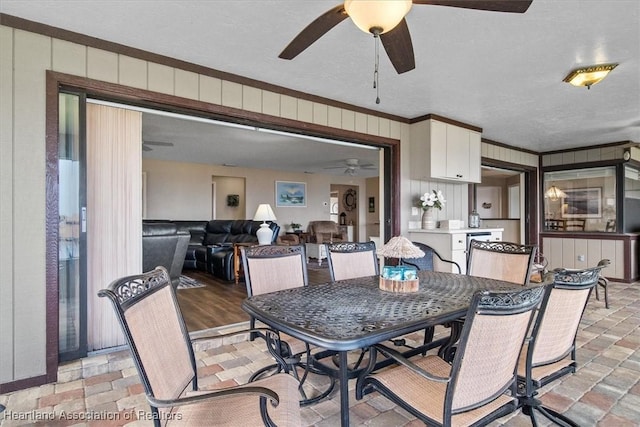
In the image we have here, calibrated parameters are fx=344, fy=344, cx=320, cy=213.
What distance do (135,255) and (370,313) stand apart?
214 centimetres

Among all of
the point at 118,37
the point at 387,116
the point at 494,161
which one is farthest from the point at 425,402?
the point at 494,161

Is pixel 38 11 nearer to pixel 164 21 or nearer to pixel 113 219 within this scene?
pixel 164 21

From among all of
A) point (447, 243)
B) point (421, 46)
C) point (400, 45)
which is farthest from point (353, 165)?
point (400, 45)

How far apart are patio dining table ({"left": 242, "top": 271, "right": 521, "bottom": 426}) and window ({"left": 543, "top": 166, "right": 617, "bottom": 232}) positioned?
5.47 m

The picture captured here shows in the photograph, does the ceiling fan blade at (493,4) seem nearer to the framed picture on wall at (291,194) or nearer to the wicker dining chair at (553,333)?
the wicker dining chair at (553,333)

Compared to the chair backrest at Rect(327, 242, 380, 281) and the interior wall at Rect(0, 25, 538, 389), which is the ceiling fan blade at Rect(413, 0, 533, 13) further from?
the interior wall at Rect(0, 25, 538, 389)

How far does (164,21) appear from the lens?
2240mm

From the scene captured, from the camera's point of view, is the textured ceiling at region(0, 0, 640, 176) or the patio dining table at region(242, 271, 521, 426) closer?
the patio dining table at region(242, 271, 521, 426)

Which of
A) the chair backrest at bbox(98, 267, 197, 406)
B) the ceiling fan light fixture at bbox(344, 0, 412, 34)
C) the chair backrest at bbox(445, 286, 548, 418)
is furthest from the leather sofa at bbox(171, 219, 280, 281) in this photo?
the chair backrest at bbox(445, 286, 548, 418)

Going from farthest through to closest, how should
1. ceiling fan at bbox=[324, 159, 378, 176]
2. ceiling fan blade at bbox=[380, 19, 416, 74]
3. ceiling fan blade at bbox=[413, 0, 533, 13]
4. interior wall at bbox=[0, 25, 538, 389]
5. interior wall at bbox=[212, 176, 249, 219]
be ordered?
interior wall at bbox=[212, 176, 249, 219], ceiling fan at bbox=[324, 159, 378, 176], interior wall at bbox=[0, 25, 538, 389], ceiling fan blade at bbox=[380, 19, 416, 74], ceiling fan blade at bbox=[413, 0, 533, 13]

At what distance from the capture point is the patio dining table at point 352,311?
4.39ft

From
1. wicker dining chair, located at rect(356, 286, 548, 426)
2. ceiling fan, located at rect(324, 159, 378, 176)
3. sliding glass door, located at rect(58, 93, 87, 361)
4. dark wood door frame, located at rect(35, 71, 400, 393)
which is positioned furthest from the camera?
ceiling fan, located at rect(324, 159, 378, 176)

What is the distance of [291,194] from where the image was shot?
31.7ft

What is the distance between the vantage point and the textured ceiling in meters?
2.10
